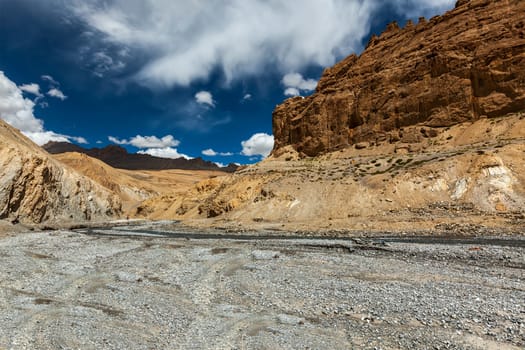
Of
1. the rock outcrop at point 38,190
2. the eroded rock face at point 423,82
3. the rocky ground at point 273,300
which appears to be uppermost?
the eroded rock face at point 423,82

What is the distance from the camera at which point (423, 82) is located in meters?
61.1

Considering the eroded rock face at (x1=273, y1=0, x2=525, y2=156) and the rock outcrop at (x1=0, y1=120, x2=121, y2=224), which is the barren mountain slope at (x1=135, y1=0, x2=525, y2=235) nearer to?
the eroded rock face at (x1=273, y1=0, x2=525, y2=156)

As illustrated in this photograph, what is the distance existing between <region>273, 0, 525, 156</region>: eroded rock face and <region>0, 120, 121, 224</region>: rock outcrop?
49.4m

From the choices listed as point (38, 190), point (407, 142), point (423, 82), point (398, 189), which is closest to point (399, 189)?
point (398, 189)

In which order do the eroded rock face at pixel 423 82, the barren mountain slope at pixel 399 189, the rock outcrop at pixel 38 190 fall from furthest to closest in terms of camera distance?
the eroded rock face at pixel 423 82, the rock outcrop at pixel 38 190, the barren mountain slope at pixel 399 189

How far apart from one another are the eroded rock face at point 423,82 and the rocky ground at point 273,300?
41.7 meters

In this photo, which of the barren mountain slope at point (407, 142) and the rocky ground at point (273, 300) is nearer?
the rocky ground at point (273, 300)

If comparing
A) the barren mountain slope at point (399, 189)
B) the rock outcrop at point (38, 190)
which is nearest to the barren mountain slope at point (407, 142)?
the barren mountain slope at point (399, 189)

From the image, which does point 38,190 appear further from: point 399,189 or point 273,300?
point 399,189

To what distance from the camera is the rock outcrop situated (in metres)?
Result: 46.8

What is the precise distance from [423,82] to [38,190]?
2770 inches

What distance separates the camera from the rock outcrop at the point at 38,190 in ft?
154

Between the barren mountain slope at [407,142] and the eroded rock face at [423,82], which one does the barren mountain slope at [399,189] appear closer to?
the barren mountain slope at [407,142]

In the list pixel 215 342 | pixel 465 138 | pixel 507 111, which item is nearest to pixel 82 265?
pixel 215 342
